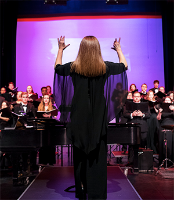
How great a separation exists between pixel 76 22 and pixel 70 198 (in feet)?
25.3

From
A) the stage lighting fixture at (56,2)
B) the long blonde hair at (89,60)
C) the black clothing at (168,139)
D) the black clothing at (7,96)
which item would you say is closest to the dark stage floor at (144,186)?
the black clothing at (168,139)

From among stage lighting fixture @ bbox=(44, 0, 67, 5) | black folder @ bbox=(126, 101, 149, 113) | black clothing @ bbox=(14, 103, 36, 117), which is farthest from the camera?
stage lighting fixture @ bbox=(44, 0, 67, 5)

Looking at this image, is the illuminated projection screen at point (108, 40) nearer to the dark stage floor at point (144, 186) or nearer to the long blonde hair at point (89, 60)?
the dark stage floor at point (144, 186)

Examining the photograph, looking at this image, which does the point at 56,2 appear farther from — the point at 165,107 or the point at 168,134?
the point at 168,134

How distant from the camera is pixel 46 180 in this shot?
3.58m

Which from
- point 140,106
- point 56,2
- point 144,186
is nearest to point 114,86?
point 144,186

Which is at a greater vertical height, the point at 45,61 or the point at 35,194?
the point at 45,61

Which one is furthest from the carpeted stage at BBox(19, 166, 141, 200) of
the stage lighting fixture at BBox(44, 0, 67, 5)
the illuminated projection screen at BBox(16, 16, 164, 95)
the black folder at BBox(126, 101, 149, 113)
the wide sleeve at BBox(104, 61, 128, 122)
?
the stage lighting fixture at BBox(44, 0, 67, 5)

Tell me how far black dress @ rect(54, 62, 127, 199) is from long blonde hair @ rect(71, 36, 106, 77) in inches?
2.7

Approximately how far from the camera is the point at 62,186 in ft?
10.9

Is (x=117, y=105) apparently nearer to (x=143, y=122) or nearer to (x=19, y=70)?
(x=143, y=122)

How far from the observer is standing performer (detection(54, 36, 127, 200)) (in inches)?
88.4

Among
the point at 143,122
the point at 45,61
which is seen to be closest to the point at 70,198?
the point at 143,122

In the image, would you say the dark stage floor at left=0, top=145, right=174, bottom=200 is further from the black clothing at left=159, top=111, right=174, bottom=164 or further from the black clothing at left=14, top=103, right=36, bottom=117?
the black clothing at left=14, top=103, right=36, bottom=117
